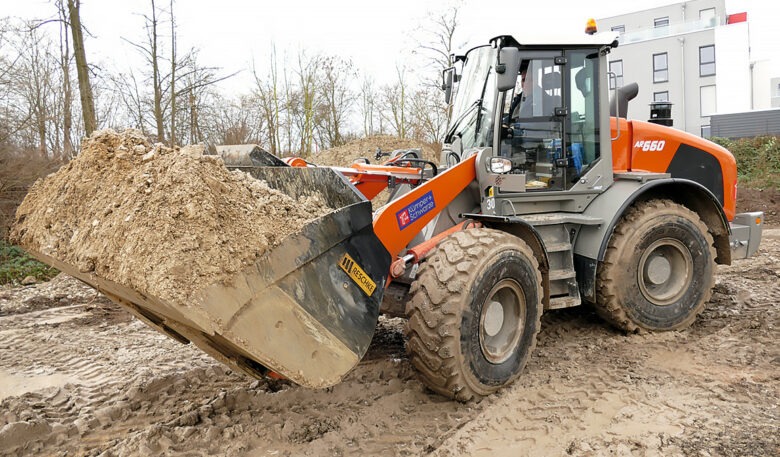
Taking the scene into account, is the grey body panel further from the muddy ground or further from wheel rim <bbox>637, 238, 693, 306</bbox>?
wheel rim <bbox>637, 238, 693, 306</bbox>

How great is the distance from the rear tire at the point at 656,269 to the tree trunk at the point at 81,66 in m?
11.0

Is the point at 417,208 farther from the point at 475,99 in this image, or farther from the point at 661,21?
the point at 661,21

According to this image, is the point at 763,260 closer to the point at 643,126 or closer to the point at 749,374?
the point at 643,126

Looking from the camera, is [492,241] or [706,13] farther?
[706,13]

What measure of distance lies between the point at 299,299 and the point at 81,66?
11.6 m

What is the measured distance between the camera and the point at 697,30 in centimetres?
3056

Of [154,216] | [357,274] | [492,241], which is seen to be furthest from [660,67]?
[154,216]

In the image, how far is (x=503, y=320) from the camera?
4.08 m

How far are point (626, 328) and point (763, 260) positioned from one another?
15.2 feet

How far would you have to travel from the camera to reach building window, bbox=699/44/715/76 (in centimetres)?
3047

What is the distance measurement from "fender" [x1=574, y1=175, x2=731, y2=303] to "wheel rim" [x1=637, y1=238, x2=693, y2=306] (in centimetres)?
46

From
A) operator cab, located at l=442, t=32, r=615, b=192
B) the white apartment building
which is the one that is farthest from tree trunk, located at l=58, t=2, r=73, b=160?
the white apartment building

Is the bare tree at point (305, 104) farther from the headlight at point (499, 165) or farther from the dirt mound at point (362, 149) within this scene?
the headlight at point (499, 165)

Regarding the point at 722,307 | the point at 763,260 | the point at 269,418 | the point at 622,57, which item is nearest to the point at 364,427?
the point at 269,418
